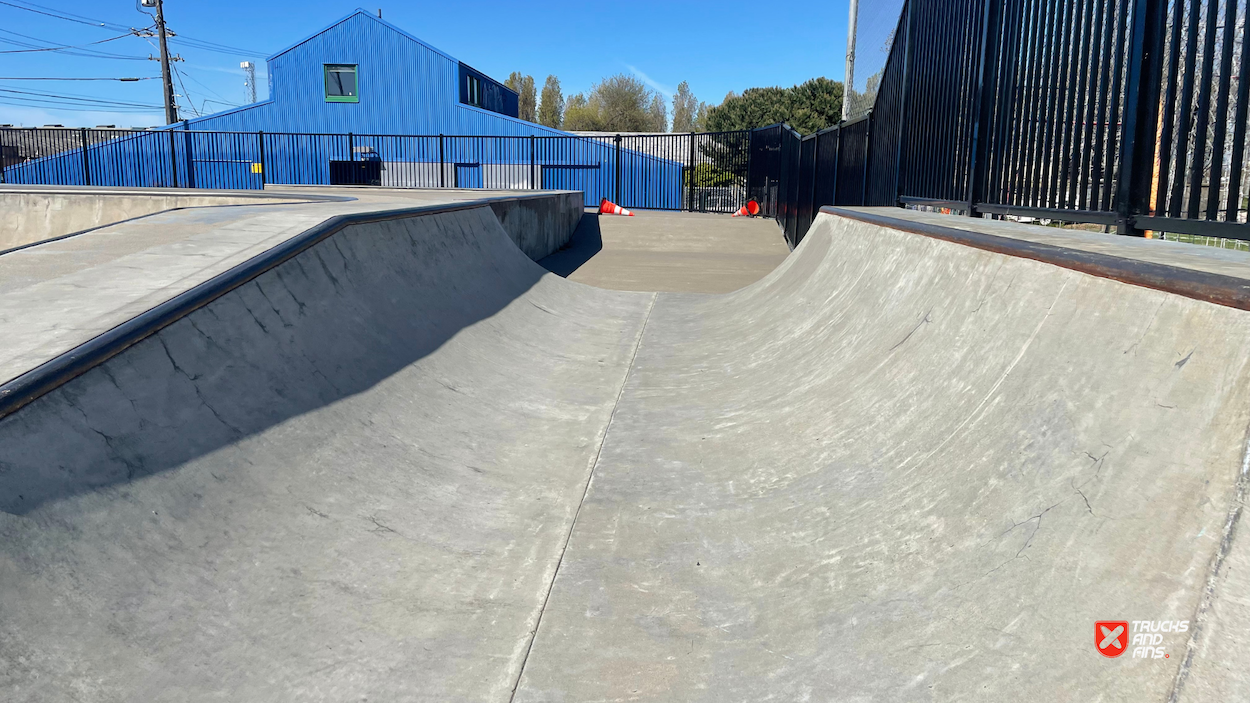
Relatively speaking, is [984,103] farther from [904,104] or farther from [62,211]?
[62,211]

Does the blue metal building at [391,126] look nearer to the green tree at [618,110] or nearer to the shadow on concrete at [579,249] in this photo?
the shadow on concrete at [579,249]

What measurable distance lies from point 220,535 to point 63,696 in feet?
2.35

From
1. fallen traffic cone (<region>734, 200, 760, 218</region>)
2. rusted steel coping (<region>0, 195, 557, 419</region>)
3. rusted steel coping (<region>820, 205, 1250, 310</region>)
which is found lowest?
rusted steel coping (<region>0, 195, 557, 419</region>)

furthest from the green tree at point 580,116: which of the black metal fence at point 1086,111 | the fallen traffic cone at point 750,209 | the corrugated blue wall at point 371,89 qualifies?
the black metal fence at point 1086,111

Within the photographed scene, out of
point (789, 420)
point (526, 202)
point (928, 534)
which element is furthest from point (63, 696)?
point (526, 202)

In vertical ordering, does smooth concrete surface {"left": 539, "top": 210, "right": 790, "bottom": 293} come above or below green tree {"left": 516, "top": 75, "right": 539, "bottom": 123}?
below

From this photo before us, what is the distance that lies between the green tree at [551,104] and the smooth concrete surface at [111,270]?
113 m

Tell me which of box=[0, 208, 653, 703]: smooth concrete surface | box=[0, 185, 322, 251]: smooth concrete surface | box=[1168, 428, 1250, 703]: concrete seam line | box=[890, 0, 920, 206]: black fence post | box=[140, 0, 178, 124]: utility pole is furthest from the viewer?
box=[140, 0, 178, 124]: utility pole

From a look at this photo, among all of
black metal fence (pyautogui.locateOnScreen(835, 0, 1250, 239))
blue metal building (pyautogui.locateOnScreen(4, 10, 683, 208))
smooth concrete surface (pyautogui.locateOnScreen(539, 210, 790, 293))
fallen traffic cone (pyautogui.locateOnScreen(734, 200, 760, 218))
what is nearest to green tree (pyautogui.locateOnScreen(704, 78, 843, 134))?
blue metal building (pyautogui.locateOnScreen(4, 10, 683, 208))

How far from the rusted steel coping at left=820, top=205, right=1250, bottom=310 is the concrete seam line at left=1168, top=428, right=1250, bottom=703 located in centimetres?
39

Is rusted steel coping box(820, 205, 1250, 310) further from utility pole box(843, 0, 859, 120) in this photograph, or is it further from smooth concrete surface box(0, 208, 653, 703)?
utility pole box(843, 0, 859, 120)

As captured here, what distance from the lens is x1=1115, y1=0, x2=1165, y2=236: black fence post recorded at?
422 centimetres

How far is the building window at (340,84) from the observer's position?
41.8 metres

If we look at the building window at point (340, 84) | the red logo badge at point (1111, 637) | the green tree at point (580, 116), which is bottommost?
the red logo badge at point (1111, 637)
